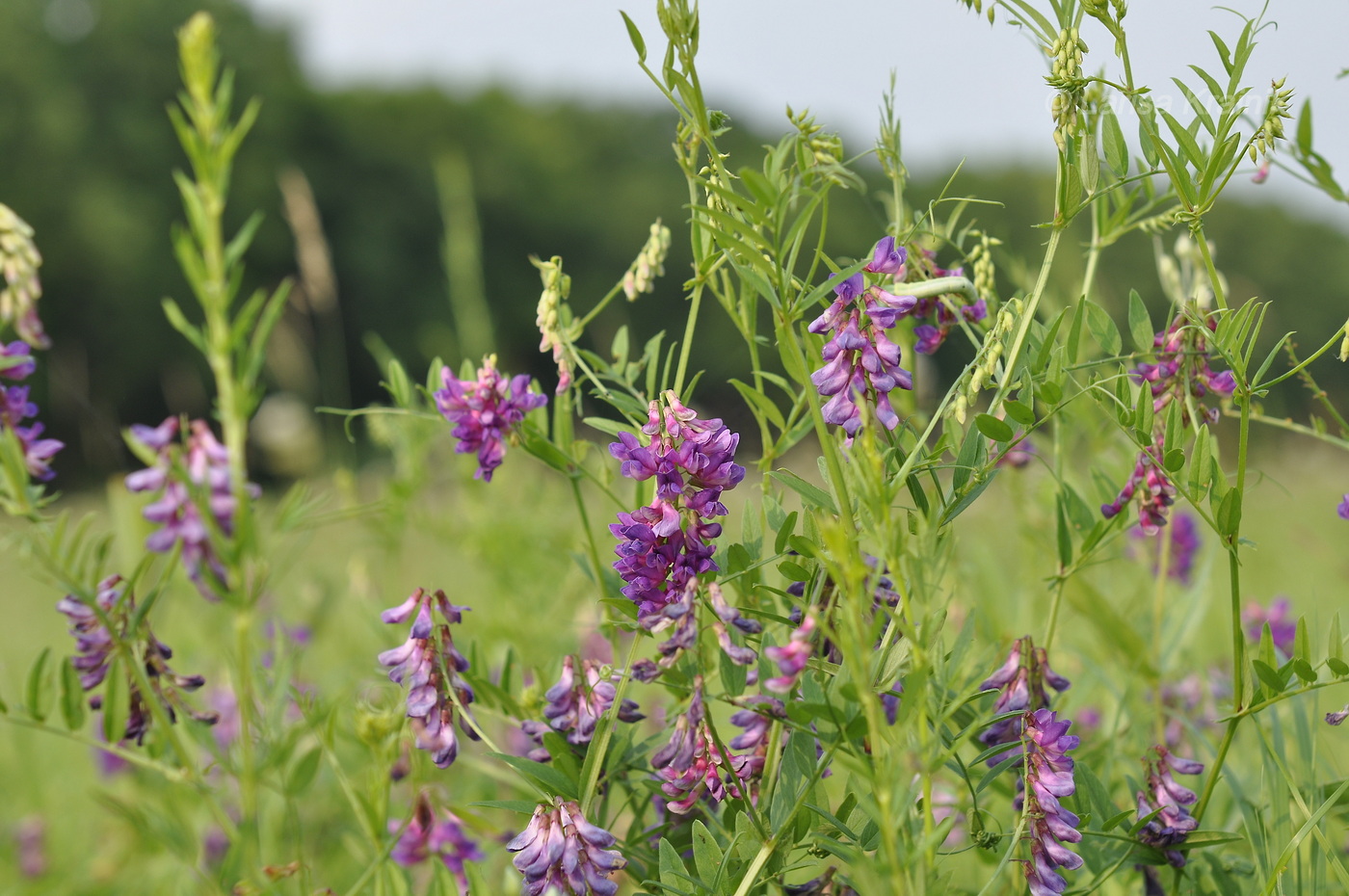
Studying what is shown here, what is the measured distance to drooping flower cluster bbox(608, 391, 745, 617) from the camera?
0.80m

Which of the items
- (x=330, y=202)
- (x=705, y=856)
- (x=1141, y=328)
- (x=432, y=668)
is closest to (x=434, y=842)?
(x=432, y=668)

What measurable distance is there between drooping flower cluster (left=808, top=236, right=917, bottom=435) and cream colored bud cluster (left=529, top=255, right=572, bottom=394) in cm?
26

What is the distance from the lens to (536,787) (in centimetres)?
85

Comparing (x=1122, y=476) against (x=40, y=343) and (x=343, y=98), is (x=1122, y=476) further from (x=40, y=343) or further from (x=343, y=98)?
(x=343, y=98)

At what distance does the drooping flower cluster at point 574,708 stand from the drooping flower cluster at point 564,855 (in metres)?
0.09

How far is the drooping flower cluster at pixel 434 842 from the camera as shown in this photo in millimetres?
1142

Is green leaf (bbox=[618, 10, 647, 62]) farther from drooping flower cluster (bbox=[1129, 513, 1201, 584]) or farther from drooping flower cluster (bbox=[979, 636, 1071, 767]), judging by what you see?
drooping flower cluster (bbox=[1129, 513, 1201, 584])

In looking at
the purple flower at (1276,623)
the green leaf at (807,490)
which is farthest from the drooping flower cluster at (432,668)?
the purple flower at (1276,623)

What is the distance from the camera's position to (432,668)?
0.91m

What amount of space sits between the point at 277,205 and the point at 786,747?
85.9ft

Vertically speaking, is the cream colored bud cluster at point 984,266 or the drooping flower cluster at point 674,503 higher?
the cream colored bud cluster at point 984,266

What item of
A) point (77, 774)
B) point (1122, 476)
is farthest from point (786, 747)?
point (77, 774)

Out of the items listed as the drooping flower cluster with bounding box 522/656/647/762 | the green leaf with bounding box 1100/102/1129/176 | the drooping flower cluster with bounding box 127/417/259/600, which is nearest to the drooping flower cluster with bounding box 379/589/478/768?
the drooping flower cluster with bounding box 522/656/647/762

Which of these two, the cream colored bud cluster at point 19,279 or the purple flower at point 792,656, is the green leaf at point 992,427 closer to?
the purple flower at point 792,656
